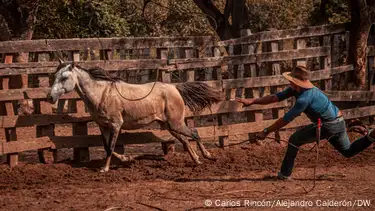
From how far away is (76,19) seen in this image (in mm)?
20031

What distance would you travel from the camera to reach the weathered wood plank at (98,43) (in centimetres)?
1089

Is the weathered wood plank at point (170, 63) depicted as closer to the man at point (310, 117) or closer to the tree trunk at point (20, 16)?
the man at point (310, 117)

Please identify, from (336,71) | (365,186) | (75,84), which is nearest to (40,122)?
(75,84)

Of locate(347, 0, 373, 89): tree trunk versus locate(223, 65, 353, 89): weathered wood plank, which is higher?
locate(347, 0, 373, 89): tree trunk

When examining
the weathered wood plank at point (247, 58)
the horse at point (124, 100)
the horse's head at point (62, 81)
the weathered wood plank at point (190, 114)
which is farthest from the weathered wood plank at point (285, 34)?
the horse's head at point (62, 81)

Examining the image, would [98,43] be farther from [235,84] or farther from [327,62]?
[327,62]

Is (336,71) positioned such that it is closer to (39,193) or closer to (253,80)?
(253,80)

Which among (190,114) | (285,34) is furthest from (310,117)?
(285,34)

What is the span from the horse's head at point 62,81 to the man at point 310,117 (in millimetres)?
2627

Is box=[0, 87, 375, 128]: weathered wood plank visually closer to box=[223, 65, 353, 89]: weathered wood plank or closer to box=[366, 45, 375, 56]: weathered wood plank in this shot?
box=[223, 65, 353, 89]: weathered wood plank

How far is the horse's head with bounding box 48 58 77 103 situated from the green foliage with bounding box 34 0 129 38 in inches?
315

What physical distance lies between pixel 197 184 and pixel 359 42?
20.5 ft

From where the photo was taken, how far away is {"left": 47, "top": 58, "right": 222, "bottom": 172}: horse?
34.9ft

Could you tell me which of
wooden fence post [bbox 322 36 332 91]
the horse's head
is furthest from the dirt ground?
wooden fence post [bbox 322 36 332 91]
